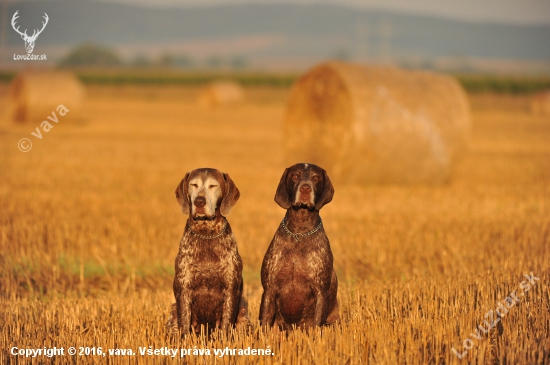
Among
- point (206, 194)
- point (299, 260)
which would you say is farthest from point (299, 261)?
point (206, 194)

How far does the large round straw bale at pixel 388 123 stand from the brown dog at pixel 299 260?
973 centimetres

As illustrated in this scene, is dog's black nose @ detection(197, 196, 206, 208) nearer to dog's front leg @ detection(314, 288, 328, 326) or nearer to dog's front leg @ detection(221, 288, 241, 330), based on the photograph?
dog's front leg @ detection(221, 288, 241, 330)

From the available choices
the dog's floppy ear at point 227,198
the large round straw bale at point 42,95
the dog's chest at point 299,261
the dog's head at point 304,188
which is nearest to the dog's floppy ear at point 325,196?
the dog's head at point 304,188

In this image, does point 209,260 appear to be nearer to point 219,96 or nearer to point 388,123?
point 388,123

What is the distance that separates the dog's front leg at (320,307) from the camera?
611cm

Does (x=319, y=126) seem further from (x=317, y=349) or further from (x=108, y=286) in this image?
(x=317, y=349)

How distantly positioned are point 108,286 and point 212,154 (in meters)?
13.5

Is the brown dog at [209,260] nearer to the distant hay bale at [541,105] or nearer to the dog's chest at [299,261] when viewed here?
the dog's chest at [299,261]

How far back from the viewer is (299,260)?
610 cm

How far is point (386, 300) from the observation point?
7.30 metres

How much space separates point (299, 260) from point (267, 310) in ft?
1.53

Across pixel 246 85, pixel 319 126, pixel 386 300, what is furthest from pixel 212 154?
pixel 246 85

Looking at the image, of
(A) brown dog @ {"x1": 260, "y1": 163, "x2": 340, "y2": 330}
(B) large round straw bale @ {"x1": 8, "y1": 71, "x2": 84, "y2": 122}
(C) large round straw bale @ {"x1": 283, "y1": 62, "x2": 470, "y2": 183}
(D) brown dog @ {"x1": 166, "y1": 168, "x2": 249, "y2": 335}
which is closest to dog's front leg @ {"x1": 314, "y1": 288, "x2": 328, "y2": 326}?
(A) brown dog @ {"x1": 260, "y1": 163, "x2": 340, "y2": 330}

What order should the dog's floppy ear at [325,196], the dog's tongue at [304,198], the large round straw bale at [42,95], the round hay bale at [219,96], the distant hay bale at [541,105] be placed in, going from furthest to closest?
1. the round hay bale at [219,96]
2. the distant hay bale at [541,105]
3. the large round straw bale at [42,95]
4. the dog's floppy ear at [325,196]
5. the dog's tongue at [304,198]
